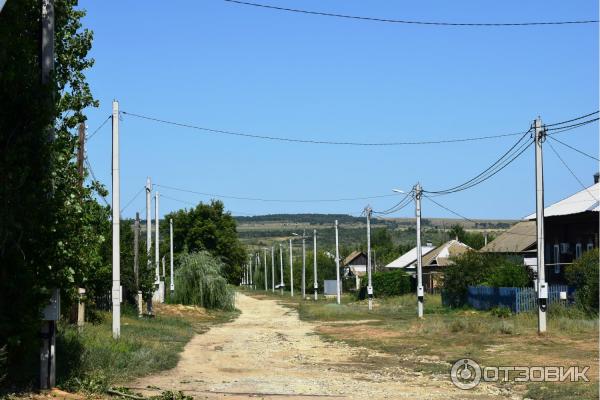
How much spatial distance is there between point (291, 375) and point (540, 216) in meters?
14.1

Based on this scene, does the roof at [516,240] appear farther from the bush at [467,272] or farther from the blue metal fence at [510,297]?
the blue metal fence at [510,297]

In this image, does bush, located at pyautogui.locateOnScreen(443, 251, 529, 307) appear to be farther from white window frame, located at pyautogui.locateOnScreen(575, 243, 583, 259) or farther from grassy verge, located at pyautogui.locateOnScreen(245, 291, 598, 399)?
grassy verge, located at pyautogui.locateOnScreen(245, 291, 598, 399)

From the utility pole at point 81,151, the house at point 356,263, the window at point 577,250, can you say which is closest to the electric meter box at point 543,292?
the utility pole at point 81,151

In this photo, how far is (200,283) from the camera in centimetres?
5625

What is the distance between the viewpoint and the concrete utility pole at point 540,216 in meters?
28.9

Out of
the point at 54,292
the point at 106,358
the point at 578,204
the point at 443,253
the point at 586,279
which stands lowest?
the point at 106,358

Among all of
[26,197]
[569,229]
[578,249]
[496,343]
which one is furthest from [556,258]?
[26,197]

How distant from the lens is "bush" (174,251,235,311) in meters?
56.0

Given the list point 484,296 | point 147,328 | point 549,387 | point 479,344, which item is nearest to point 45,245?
point 549,387

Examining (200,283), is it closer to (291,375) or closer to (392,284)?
(392,284)

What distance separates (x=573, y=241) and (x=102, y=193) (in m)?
36.2

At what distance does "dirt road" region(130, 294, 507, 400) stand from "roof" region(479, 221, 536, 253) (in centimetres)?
3731

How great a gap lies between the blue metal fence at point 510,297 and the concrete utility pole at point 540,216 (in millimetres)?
9287

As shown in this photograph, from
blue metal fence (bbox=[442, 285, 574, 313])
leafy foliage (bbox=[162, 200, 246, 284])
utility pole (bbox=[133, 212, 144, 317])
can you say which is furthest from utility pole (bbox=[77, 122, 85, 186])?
leafy foliage (bbox=[162, 200, 246, 284])
